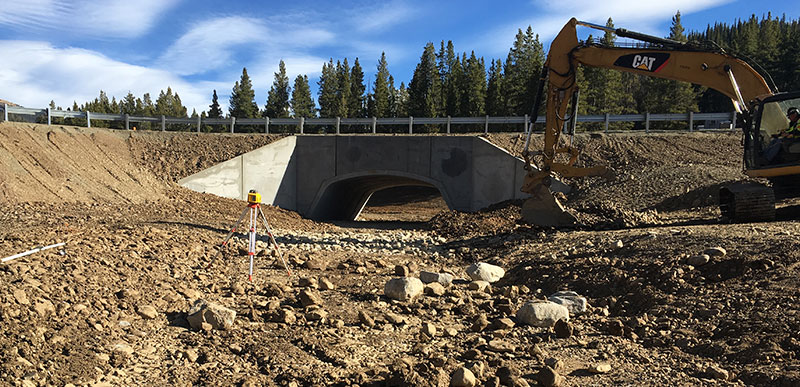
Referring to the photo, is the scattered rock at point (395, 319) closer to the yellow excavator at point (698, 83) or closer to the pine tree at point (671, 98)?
the yellow excavator at point (698, 83)

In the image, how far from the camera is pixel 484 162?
851 inches

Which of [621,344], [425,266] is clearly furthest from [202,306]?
[425,266]

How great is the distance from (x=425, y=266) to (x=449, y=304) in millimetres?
3716

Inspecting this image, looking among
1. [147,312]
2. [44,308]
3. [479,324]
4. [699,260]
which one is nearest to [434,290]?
[479,324]

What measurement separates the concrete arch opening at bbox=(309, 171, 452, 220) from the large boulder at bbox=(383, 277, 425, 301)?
1358cm

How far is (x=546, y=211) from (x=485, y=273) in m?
3.91

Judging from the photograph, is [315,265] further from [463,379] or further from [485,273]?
[463,379]

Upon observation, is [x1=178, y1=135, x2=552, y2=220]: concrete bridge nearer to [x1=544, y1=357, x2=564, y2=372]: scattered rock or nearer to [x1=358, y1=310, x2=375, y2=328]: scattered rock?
[x1=358, y1=310, x2=375, y2=328]: scattered rock

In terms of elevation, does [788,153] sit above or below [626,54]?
below

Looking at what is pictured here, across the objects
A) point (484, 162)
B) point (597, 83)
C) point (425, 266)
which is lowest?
point (425, 266)

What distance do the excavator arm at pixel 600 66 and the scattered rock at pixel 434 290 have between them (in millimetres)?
5504

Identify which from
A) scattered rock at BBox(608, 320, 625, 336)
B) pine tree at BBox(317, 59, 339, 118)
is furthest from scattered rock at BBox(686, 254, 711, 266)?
pine tree at BBox(317, 59, 339, 118)

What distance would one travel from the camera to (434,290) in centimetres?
870

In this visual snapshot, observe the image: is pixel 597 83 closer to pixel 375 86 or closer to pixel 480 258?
pixel 375 86
